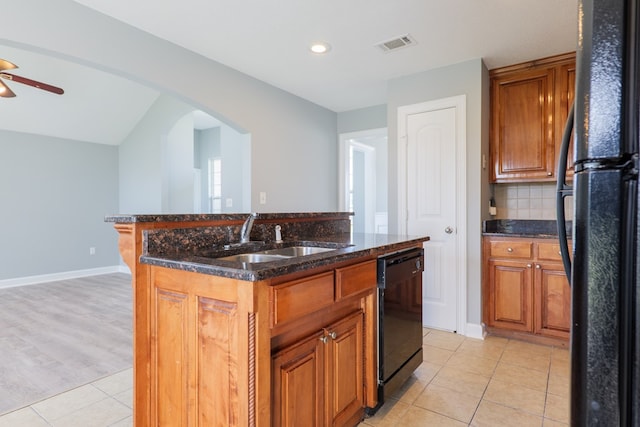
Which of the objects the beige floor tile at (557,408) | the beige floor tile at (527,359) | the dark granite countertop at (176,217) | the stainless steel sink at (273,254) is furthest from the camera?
the beige floor tile at (527,359)

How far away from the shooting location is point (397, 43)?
9.19 feet

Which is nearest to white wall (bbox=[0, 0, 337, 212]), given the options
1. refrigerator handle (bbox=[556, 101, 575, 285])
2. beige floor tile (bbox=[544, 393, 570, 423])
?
refrigerator handle (bbox=[556, 101, 575, 285])

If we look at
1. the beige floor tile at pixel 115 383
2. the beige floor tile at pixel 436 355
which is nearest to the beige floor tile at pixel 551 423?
the beige floor tile at pixel 436 355

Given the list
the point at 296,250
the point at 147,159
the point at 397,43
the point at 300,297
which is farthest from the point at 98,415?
the point at 147,159

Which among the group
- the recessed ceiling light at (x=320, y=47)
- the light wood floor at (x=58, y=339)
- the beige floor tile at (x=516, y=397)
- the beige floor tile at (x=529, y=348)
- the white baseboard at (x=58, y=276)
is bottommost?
the beige floor tile at (x=529, y=348)

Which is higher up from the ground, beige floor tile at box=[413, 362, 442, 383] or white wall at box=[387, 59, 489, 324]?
white wall at box=[387, 59, 489, 324]

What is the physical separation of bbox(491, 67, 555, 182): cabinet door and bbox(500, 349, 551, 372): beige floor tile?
1497mm

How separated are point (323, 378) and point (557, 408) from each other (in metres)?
1.45

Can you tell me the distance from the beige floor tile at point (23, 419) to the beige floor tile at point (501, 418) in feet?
7.44

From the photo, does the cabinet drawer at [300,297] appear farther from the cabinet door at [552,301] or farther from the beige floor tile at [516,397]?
the cabinet door at [552,301]

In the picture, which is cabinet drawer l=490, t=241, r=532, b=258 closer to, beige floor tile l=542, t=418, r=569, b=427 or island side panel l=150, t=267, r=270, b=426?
beige floor tile l=542, t=418, r=569, b=427

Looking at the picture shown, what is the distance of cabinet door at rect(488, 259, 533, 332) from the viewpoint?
290 cm

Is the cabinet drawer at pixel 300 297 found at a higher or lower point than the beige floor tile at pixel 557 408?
higher

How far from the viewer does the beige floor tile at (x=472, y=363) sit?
2422mm
